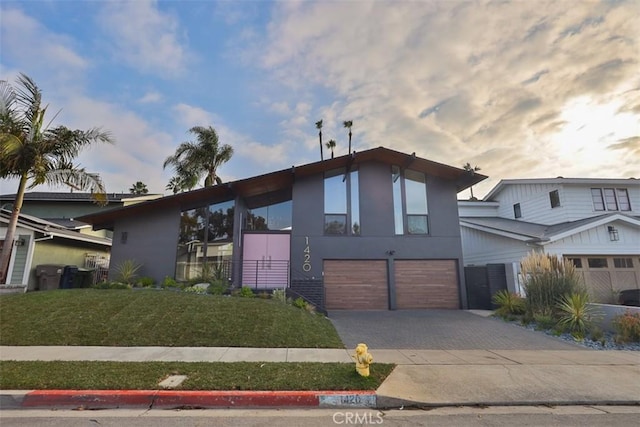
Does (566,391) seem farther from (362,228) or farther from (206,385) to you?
(362,228)

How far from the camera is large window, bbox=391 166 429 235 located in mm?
13992

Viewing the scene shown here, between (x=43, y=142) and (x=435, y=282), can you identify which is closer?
(x=43, y=142)

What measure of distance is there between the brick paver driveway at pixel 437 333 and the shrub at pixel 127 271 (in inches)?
319

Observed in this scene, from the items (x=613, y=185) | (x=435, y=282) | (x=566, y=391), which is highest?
(x=613, y=185)

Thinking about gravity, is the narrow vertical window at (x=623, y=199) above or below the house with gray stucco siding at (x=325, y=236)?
above

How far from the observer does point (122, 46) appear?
10.6 meters

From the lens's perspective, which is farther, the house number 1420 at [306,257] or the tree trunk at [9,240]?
the house number 1420 at [306,257]

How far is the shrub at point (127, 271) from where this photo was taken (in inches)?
485

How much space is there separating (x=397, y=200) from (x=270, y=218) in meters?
5.90

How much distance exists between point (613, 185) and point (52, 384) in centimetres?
2256

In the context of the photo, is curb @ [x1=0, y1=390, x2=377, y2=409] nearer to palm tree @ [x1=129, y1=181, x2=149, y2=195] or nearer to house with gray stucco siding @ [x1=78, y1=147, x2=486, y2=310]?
house with gray stucco siding @ [x1=78, y1=147, x2=486, y2=310]

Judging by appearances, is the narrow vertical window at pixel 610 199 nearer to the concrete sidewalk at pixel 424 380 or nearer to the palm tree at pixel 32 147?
the concrete sidewalk at pixel 424 380

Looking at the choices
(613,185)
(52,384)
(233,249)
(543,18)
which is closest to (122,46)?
(233,249)

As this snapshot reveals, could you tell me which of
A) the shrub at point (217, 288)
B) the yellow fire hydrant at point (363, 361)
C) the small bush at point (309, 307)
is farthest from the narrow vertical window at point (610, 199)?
the shrub at point (217, 288)
